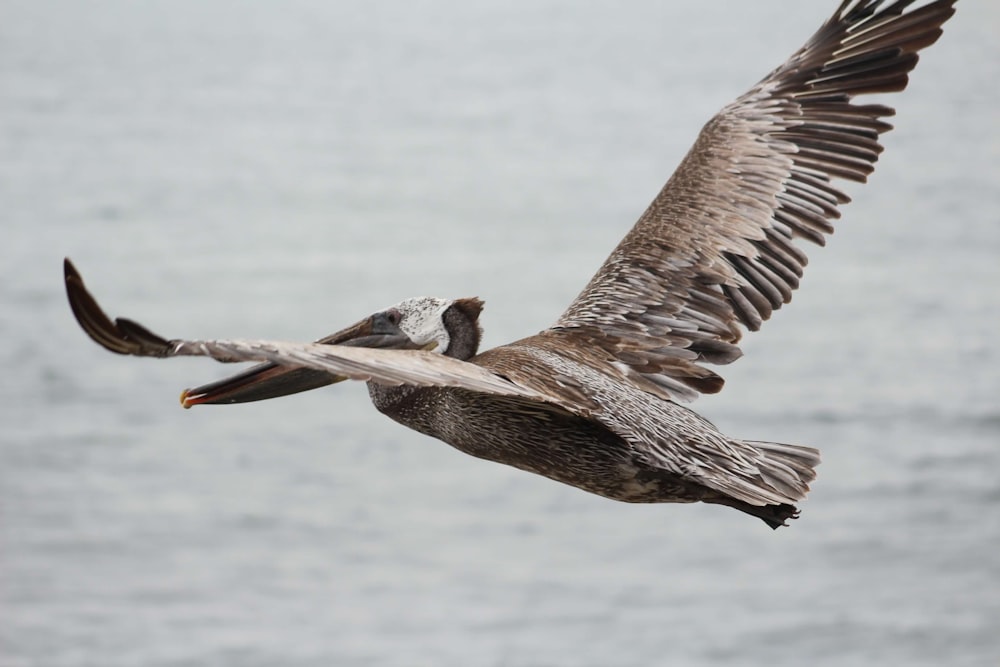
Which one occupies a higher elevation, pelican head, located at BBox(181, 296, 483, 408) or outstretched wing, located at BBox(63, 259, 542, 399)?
pelican head, located at BBox(181, 296, 483, 408)

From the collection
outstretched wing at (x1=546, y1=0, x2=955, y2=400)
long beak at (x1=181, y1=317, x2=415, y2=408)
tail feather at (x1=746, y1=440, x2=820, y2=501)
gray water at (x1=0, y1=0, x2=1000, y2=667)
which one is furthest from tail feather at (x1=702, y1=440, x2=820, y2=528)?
gray water at (x1=0, y1=0, x2=1000, y2=667)

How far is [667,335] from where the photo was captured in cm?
616

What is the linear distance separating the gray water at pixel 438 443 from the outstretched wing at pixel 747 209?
2623cm

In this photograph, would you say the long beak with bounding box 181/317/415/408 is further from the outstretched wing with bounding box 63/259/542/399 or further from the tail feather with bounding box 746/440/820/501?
the tail feather with bounding box 746/440/820/501

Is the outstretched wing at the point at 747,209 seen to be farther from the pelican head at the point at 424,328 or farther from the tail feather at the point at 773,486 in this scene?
the pelican head at the point at 424,328

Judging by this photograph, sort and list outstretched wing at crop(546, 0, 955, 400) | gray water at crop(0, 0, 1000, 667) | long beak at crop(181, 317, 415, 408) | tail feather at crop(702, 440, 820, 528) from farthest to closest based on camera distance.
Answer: gray water at crop(0, 0, 1000, 667) < outstretched wing at crop(546, 0, 955, 400) < tail feather at crop(702, 440, 820, 528) < long beak at crop(181, 317, 415, 408)

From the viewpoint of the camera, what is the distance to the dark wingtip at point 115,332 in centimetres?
389

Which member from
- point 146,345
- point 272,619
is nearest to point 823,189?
point 146,345

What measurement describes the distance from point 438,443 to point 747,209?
30269 millimetres

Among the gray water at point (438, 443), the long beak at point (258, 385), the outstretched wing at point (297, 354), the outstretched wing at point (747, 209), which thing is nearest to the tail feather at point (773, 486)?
the outstretched wing at point (747, 209)

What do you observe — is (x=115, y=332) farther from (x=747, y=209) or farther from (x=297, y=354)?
(x=747, y=209)

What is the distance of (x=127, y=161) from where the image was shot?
187 feet

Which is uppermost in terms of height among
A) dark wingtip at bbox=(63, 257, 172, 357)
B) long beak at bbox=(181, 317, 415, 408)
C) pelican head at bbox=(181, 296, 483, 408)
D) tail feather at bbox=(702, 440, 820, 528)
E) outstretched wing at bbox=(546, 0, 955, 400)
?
outstretched wing at bbox=(546, 0, 955, 400)

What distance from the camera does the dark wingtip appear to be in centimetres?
389
